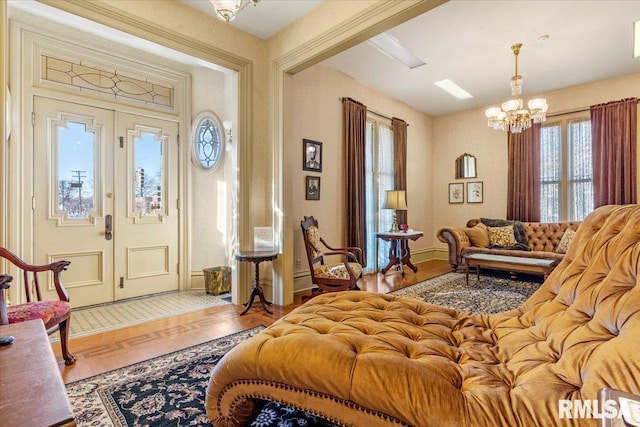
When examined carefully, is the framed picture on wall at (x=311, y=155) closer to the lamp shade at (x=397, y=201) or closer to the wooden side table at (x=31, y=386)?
the lamp shade at (x=397, y=201)

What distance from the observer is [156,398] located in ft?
5.82

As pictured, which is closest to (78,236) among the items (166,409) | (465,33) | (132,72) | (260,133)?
(132,72)

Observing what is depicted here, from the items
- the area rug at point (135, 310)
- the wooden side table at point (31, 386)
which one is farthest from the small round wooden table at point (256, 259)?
the wooden side table at point (31, 386)

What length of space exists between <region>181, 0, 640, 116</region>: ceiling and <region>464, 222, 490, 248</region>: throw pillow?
243 centimetres

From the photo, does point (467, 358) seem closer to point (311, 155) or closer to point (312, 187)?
point (312, 187)

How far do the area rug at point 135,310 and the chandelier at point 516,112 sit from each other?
14.7 feet

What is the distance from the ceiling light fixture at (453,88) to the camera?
205 inches

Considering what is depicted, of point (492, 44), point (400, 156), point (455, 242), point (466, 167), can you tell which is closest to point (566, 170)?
point (466, 167)

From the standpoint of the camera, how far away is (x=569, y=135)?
5.47 m

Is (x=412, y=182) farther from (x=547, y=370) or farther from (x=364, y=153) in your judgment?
(x=547, y=370)

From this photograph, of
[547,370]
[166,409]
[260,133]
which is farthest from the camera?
[260,133]

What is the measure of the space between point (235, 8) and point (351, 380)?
7.06ft

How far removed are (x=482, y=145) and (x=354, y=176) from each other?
325cm

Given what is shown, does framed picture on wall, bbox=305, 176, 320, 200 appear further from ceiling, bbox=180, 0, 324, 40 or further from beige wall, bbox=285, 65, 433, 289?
ceiling, bbox=180, 0, 324, 40
